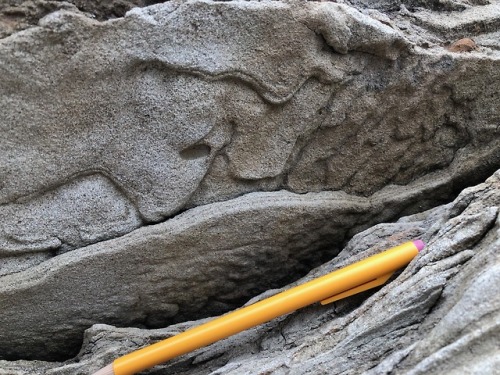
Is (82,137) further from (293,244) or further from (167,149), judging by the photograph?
(293,244)

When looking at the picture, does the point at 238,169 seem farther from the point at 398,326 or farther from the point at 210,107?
the point at 398,326

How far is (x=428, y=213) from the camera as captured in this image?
1080 millimetres

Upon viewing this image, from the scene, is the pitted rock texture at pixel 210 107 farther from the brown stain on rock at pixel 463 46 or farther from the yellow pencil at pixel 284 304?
the yellow pencil at pixel 284 304

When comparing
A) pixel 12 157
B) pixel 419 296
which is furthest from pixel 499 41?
pixel 12 157

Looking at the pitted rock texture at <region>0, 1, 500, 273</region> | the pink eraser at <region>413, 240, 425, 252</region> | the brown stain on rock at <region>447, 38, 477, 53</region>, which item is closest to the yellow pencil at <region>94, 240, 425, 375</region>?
the pink eraser at <region>413, 240, 425, 252</region>

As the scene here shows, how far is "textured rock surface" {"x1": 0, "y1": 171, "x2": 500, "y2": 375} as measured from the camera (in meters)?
0.68

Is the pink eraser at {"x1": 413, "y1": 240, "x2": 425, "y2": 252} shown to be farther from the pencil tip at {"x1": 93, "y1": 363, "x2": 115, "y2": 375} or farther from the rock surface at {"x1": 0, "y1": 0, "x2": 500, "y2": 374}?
the pencil tip at {"x1": 93, "y1": 363, "x2": 115, "y2": 375}

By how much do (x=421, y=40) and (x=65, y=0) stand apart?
0.65 metres

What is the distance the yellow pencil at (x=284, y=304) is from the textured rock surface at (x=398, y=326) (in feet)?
0.10

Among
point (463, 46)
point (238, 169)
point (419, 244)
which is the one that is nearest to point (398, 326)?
point (419, 244)

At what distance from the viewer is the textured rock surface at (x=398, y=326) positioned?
0.68 metres

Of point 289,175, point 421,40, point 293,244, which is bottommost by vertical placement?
point 293,244

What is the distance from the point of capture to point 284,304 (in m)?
0.91

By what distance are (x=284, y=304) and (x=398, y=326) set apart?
0.67ft
